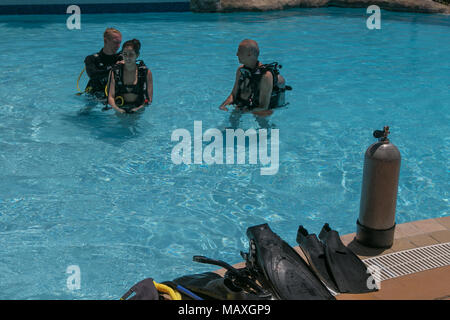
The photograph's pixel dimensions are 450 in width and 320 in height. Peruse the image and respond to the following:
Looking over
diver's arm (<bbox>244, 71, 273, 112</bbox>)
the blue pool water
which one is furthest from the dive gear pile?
diver's arm (<bbox>244, 71, 273, 112</bbox>)

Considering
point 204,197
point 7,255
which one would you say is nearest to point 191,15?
point 204,197

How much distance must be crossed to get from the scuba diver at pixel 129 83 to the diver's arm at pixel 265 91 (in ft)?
4.87

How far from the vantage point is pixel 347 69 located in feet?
32.4

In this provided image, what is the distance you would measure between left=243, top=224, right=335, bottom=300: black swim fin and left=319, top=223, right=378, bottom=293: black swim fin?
0.13 meters

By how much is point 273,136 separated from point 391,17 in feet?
39.2

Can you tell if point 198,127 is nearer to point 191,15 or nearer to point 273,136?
point 273,136

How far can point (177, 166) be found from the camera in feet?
17.9

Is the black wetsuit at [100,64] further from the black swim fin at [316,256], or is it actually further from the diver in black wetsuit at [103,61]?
the black swim fin at [316,256]

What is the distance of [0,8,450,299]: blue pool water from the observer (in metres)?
3.96

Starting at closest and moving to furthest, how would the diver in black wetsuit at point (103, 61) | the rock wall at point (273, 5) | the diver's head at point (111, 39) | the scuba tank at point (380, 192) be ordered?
the scuba tank at point (380, 192)
the diver's head at point (111, 39)
the diver in black wetsuit at point (103, 61)
the rock wall at point (273, 5)

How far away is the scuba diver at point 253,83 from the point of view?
5.98m

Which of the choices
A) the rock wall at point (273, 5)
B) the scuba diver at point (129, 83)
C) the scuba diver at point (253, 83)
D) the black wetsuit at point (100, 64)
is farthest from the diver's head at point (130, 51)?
the rock wall at point (273, 5)

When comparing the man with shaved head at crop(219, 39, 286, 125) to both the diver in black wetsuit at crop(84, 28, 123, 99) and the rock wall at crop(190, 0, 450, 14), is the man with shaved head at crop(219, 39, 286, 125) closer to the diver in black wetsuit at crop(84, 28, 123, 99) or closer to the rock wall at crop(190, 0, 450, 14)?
the diver in black wetsuit at crop(84, 28, 123, 99)

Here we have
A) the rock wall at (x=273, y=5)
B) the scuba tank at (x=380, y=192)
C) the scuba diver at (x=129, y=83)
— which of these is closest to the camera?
the scuba tank at (x=380, y=192)
